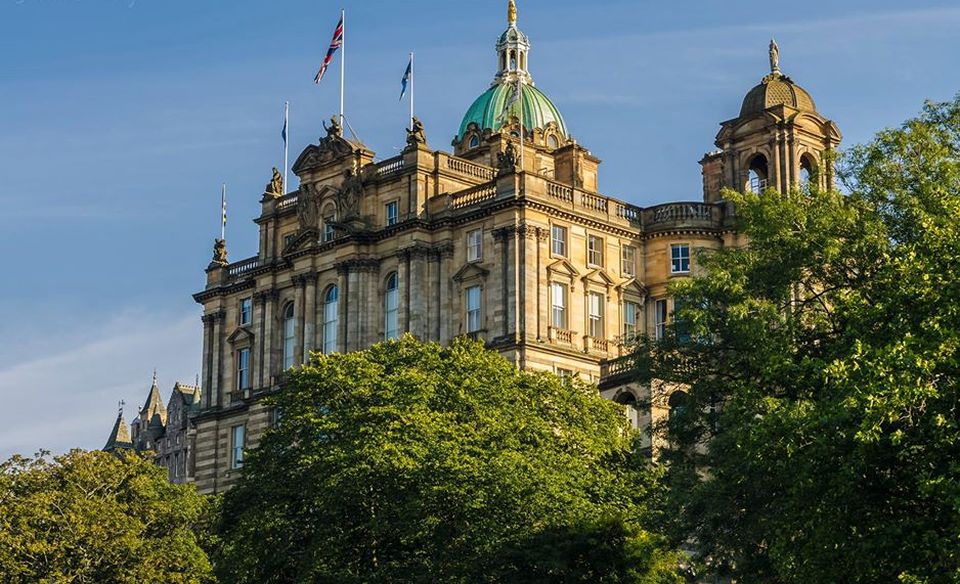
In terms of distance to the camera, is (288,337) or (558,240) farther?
(288,337)

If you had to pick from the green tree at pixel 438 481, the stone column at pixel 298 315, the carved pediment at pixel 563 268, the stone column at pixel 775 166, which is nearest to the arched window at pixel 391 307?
the stone column at pixel 298 315

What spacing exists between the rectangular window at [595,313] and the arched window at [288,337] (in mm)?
20609

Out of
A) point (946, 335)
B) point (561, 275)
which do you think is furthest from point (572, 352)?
point (946, 335)

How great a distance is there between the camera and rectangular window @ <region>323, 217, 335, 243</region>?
117500 mm

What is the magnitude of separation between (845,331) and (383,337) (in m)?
56.8

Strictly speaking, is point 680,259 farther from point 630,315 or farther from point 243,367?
point 243,367

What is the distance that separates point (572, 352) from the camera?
10575cm

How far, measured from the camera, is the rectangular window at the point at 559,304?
107m

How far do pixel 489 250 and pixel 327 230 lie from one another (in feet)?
47.4

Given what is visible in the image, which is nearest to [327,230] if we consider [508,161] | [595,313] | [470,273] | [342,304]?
[342,304]

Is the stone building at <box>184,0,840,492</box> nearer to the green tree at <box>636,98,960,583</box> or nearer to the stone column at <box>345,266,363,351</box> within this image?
the stone column at <box>345,266,363,351</box>

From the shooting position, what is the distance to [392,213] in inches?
4508

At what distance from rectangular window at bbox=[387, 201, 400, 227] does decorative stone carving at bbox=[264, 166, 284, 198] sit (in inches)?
531

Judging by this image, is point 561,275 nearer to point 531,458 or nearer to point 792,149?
point 792,149
